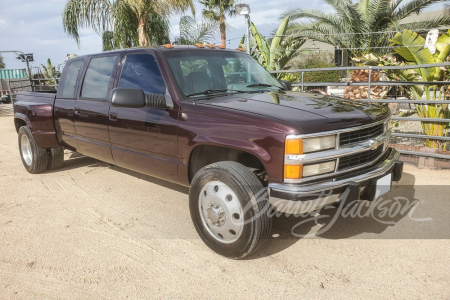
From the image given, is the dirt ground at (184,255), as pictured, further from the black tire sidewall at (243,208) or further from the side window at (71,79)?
the side window at (71,79)

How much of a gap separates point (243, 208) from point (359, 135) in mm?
1147

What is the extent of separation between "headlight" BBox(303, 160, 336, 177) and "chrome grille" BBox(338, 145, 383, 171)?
0.33 ft

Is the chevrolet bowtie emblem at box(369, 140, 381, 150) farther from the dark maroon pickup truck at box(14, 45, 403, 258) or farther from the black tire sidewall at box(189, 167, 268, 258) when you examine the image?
the black tire sidewall at box(189, 167, 268, 258)

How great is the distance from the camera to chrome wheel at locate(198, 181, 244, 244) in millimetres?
2990

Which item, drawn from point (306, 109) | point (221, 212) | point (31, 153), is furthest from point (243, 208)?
point (31, 153)

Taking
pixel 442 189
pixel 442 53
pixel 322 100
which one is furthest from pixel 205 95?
pixel 442 53

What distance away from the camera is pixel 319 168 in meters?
2.83

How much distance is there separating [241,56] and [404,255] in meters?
2.78

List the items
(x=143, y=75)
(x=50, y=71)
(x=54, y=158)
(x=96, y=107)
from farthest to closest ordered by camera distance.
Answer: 1. (x=50, y=71)
2. (x=54, y=158)
3. (x=96, y=107)
4. (x=143, y=75)

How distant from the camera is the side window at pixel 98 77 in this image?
14.3 feet

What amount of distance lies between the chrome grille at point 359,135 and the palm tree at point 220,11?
24689 mm

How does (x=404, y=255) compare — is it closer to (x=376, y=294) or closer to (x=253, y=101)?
(x=376, y=294)

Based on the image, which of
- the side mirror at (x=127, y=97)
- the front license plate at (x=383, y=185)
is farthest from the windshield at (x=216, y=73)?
the front license plate at (x=383, y=185)

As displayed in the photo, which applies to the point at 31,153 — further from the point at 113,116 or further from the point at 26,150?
the point at 113,116
